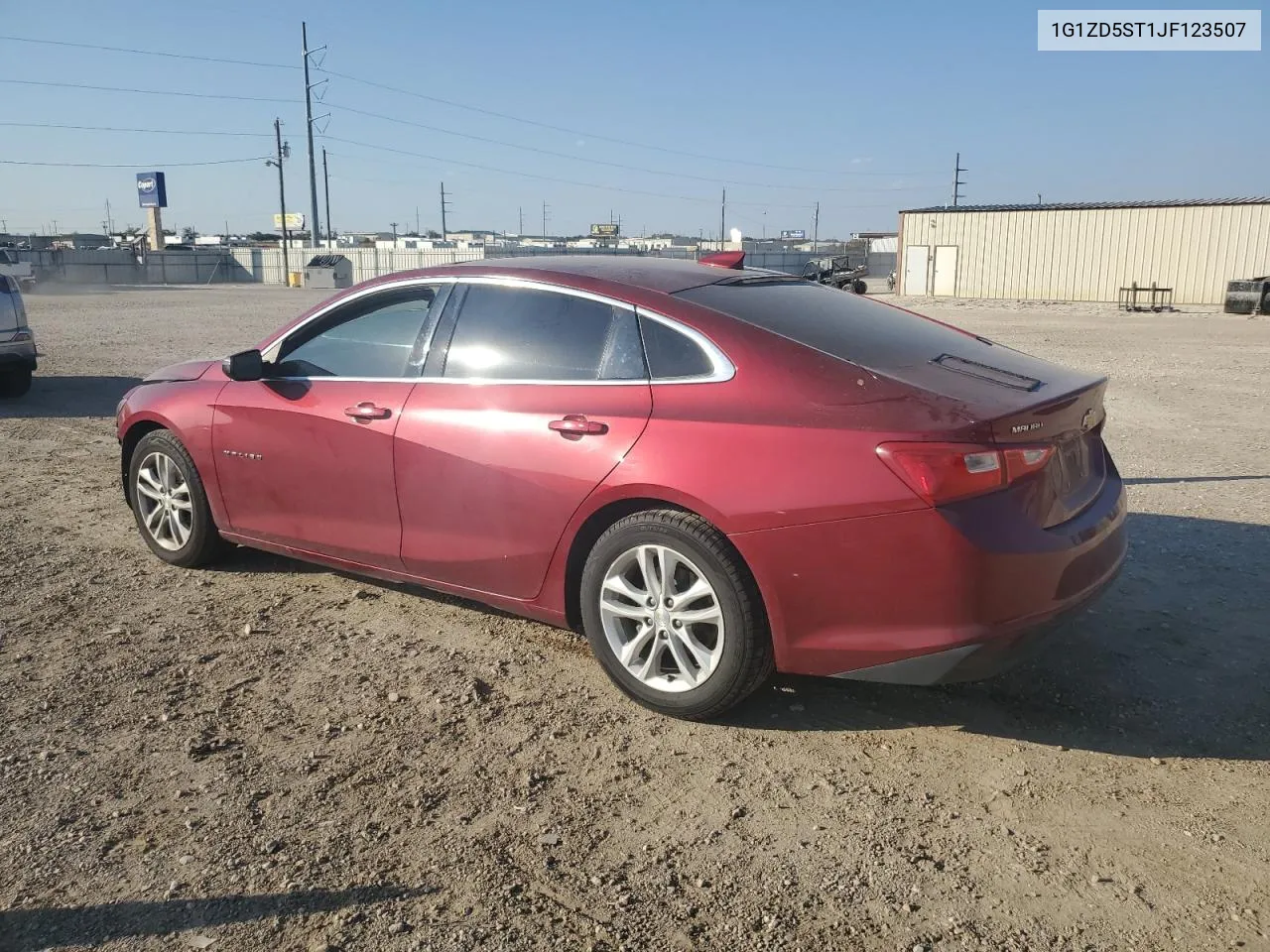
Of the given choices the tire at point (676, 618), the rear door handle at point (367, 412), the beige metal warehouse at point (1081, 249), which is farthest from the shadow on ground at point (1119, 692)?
the beige metal warehouse at point (1081, 249)

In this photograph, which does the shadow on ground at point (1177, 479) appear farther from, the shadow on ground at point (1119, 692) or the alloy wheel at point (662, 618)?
the alloy wheel at point (662, 618)

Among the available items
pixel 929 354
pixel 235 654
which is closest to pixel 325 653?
pixel 235 654

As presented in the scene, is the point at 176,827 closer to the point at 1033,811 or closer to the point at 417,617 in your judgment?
the point at 417,617

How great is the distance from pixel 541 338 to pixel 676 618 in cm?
124

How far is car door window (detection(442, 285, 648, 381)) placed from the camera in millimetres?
3844

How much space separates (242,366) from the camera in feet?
15.6

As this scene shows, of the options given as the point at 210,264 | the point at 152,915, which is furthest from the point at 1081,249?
the point at 210,264

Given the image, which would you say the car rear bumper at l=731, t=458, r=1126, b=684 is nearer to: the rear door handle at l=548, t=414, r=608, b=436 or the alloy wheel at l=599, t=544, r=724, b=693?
the alloy wheel at l=599, t=544, r=724, b=693

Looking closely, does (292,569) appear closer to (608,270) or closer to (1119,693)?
(608,270)

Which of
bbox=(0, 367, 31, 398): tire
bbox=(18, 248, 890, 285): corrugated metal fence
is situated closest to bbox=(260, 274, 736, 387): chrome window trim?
bbox=(0, 367, 31, 398): tire

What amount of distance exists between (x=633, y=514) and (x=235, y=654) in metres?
1.82

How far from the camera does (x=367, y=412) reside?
14.2ft

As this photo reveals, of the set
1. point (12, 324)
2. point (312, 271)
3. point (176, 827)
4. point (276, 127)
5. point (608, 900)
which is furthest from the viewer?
point (276, 127)

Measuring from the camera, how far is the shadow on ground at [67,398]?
10352 mm
